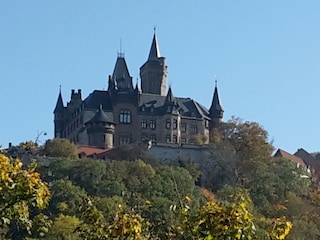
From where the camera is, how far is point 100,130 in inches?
3681

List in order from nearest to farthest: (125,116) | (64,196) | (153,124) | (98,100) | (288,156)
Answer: (64,196)
(125,116)
(153,124)
(98,100)
(288,156)

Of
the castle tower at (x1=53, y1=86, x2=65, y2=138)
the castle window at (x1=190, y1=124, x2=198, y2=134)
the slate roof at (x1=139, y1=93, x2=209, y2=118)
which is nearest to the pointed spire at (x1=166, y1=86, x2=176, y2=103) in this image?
the slate roof at (x1=139, y1=93, x2=209, y2=118)

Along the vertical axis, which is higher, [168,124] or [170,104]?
[170,104]

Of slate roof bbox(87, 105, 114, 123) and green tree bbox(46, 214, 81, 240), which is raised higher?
slate roof bbox(87, 105, 114, 123)

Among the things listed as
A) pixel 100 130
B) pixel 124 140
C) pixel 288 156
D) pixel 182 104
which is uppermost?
pixel 182 104

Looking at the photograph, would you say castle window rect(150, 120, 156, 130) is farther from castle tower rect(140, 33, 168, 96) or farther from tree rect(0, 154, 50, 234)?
tree rect(0, 154, 50, 234)

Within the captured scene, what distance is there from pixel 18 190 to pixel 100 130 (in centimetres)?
8309

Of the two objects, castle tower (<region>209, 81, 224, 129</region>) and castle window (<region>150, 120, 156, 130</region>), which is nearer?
castle window (<region>150, 120, 156, 130</region>)

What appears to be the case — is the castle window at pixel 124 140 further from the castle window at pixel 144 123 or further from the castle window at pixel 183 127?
the castle window at pixel 183 127

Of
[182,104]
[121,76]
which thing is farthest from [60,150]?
[182,104]

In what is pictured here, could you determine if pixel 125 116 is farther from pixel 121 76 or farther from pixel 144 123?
pixel 121 76

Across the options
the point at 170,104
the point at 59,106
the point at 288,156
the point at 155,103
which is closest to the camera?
the point at 170,104

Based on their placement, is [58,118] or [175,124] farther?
[58,118]

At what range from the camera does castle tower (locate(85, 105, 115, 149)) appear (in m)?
93.2
